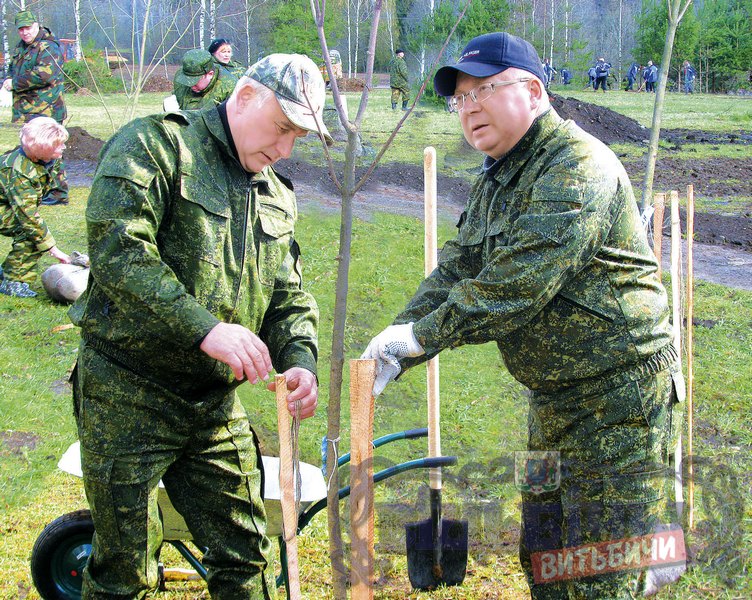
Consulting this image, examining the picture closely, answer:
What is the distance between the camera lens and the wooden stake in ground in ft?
7.55

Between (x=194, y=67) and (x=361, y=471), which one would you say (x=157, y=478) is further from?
(x=194, y=67)

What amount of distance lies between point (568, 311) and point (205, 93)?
8253mm

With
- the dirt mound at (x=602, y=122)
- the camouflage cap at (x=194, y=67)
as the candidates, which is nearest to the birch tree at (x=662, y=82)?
the camouflage cap at (x=194, y=67)

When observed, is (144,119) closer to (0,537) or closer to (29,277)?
(0,537)

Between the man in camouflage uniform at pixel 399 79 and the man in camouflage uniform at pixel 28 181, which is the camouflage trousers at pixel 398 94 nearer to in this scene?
the man in camouflage uniform at pixel 399 79

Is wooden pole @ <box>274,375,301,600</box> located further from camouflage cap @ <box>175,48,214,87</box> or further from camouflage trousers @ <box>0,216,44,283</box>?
camouflage cap @ <box>175,48,214,87</box>

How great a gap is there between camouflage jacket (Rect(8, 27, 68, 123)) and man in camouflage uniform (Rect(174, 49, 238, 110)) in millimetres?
2175

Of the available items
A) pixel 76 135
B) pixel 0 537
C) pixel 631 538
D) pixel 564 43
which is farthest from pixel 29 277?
pixel 564 43

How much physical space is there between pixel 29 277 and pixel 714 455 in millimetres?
6205

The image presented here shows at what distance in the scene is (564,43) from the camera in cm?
3834

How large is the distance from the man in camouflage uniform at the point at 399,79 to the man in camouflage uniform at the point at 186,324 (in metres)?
18.4

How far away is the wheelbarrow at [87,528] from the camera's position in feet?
10.7

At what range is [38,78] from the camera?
1125 cm

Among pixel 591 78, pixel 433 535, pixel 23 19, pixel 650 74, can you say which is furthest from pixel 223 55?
pixel 591 78
